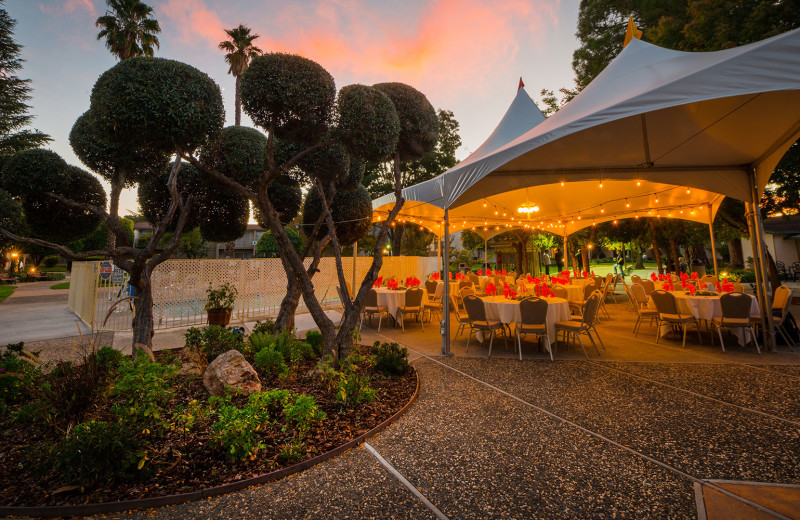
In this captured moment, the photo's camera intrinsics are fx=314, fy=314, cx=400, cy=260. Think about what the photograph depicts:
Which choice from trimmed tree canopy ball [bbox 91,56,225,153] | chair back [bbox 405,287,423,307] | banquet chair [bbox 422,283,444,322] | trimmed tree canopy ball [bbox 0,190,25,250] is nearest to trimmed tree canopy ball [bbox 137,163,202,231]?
trimmed tree canopy ball [bbox 0,190,25,250]

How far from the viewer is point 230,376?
313cm

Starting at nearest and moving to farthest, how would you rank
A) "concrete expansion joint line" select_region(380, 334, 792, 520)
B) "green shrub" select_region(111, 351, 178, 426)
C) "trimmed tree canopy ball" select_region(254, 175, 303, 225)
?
"concrete expansion joint line" select_region(380, 334, 792, 520), "green shrub" select_region(111, 351, 178, 426), "trimmed tree canopy ball" select_region(254, 175, 303, 225)

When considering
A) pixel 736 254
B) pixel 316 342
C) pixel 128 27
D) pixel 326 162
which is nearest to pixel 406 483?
pixel 316 342

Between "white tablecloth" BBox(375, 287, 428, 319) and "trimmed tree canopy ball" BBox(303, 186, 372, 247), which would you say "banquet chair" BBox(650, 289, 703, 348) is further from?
"trimmed tree canopy ball" BBox(303, 186, 372, 247)

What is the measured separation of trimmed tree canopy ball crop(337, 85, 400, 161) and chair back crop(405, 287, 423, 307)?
12.1 ft

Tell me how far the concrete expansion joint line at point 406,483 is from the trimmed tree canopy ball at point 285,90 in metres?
3.57

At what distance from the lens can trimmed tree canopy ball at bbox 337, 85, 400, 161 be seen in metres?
3.67

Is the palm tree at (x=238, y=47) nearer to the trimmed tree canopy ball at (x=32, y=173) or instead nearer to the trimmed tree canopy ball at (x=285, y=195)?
the trimmed tree canopy ball at (x=285, y=195)

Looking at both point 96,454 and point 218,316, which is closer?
point 96,454

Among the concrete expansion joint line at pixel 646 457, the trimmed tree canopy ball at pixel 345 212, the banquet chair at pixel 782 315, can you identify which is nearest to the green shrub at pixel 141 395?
the concrete expansion joint line at pixel 646 457

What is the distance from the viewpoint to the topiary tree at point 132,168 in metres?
3.00

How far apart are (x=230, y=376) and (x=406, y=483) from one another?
2.08 metres

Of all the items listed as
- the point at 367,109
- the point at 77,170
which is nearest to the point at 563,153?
the point at 367,109

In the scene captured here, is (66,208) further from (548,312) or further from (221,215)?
(548,312)
